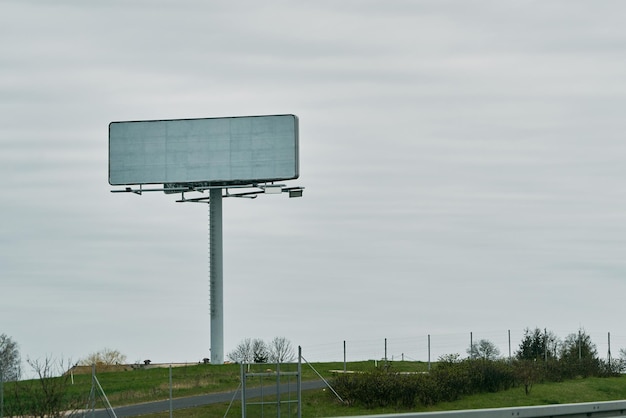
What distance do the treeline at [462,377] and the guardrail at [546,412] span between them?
3175cm

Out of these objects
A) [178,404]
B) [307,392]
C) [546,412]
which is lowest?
[178,404]

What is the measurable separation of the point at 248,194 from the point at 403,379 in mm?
25103

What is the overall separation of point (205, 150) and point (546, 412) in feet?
186

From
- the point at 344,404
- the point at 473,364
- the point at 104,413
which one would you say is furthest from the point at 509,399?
the point at 104,413

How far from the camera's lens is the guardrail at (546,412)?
10328mm

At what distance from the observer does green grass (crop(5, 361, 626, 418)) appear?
4262 centimetres

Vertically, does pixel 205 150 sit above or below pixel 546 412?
above

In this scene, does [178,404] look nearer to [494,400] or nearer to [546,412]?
[494,400]

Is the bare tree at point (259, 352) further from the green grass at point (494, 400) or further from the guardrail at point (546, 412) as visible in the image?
the guardrail at point (546, 412)

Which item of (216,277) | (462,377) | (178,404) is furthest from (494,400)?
(216,277)

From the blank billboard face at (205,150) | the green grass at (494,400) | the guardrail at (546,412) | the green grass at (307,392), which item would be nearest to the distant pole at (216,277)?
the blank billboard face at (205,150)

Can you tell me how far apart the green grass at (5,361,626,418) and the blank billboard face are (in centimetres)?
1306

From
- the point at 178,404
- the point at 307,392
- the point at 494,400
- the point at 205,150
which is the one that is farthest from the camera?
the point at 205,150

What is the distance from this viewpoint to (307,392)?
46.6 metres
